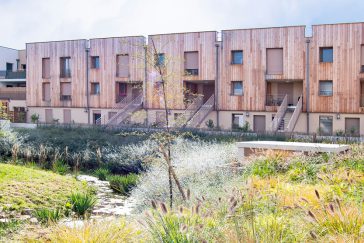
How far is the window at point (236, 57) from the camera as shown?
32.1m

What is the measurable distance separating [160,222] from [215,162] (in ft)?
26.1

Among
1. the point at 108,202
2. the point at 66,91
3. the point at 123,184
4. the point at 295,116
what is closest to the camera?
the point at 108,202

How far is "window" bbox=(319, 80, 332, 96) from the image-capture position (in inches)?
1175

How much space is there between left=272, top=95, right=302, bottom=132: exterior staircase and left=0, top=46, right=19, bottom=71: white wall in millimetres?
31408

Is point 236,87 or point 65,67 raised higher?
point 65,67

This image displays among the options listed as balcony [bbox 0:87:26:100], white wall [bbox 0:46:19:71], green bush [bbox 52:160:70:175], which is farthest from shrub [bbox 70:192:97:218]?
white wall [bbox 0:46:19:71]

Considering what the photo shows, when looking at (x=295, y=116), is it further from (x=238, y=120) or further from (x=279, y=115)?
(x=238, y=120)

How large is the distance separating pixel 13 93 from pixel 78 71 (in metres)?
9.27

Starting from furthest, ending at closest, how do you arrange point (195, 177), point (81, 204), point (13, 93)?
point (13, 93) < point (195, 177) < point (81, 204)

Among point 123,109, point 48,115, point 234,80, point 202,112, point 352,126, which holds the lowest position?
point 352,126

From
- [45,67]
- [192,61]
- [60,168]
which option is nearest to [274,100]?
[192,61]

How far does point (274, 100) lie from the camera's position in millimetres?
32062

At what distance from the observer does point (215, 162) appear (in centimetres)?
1266

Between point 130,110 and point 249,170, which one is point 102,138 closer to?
point 130,110
